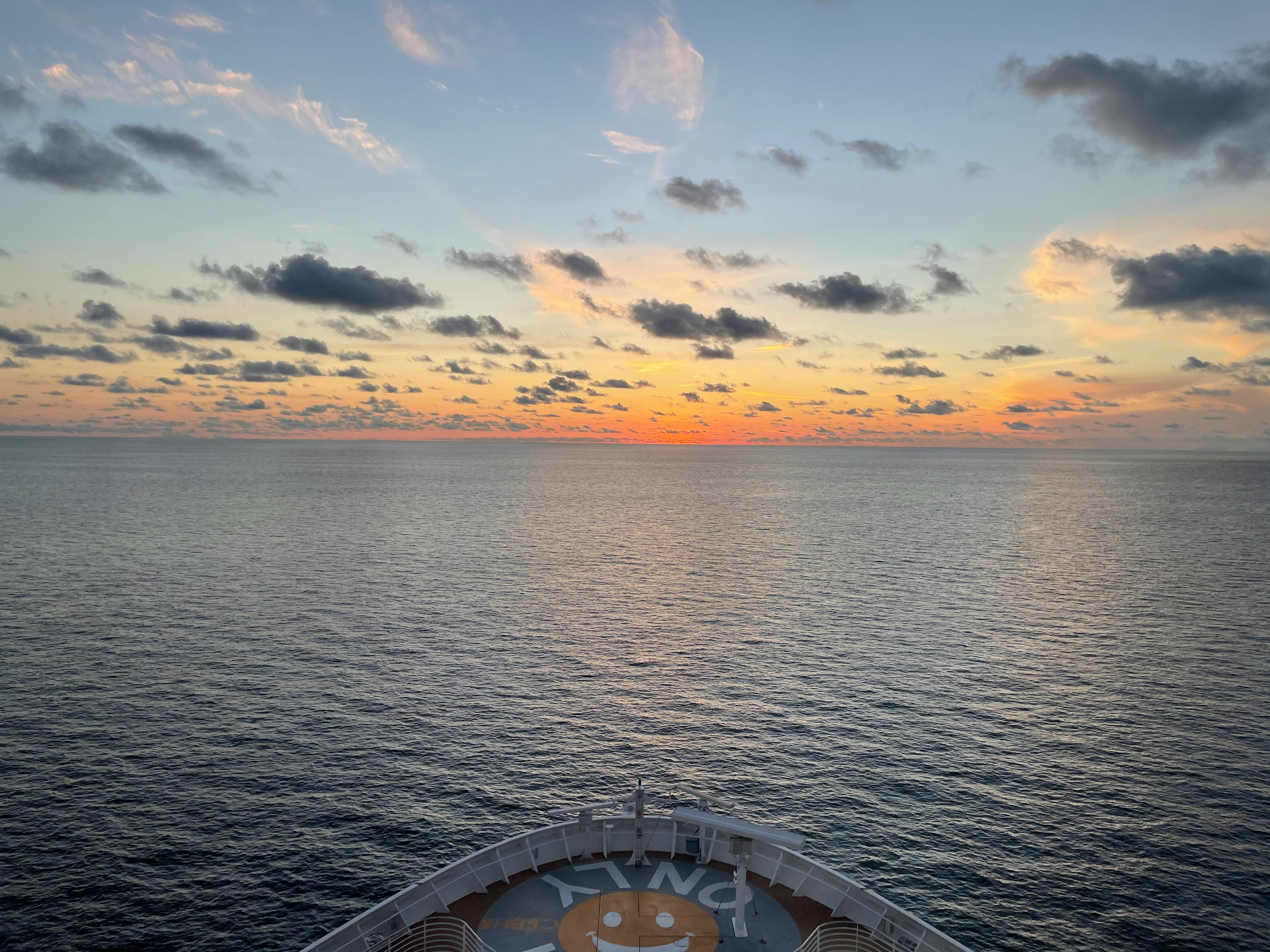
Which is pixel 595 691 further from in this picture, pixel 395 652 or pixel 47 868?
pixel 47 868

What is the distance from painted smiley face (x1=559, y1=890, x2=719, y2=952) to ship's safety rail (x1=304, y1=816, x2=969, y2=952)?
2.84 m

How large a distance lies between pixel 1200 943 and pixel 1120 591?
96400 millimetres

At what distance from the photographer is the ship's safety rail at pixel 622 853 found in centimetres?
2898

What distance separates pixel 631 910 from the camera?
99.8 feet

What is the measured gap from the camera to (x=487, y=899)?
31484mm

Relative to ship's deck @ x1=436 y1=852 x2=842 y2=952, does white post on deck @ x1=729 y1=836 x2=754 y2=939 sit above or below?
above

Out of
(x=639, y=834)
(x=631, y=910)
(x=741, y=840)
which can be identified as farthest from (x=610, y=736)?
(x=741, y=840)

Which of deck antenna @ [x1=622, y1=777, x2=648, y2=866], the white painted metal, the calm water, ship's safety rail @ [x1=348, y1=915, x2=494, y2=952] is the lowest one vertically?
the calm water

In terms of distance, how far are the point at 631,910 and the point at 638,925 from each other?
1.03 metres

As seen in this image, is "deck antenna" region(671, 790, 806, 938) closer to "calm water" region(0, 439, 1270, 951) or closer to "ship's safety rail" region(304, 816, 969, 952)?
"ship's safety rail" region(304, 816, 969, 952)

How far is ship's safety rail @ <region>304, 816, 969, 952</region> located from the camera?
28984mm

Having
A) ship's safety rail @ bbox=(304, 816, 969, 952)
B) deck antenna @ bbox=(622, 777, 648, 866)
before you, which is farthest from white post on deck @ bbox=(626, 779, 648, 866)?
A: ship's safety rail @ bbox=(304, 816, 969, 952)

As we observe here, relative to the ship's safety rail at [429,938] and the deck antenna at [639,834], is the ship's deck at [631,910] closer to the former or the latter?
the deck antenna at [639,834]

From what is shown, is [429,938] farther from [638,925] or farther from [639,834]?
[639,834]
